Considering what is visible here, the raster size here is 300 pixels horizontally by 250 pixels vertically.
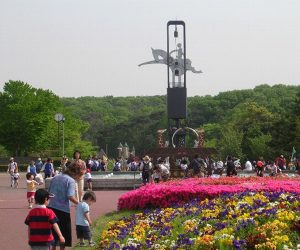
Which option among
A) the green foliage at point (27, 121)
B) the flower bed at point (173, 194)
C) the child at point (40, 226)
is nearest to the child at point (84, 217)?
the child at point (40, 226)

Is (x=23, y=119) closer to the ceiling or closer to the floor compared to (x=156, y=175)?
closer to the ceiling

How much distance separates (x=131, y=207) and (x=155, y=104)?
11722 centimetres

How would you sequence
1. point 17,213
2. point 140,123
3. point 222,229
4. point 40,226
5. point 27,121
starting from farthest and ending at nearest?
1. point 140,123
2. point 27,121
3. point 17,213
4. point 222,229
5. point 40,226

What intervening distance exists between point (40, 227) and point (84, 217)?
2.87 metres

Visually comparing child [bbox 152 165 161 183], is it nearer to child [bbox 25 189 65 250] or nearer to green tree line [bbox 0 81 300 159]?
green tree line [bbox 0 81 300 159]

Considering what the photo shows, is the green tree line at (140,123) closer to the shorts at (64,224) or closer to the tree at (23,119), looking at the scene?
the tree at (23,119)

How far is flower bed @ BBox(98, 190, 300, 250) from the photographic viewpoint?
25.5ft

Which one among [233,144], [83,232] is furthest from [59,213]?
[233,144]

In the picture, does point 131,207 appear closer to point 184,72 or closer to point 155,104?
point 184,72

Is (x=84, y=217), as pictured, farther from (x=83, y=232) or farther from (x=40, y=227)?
(x=40, y=227)

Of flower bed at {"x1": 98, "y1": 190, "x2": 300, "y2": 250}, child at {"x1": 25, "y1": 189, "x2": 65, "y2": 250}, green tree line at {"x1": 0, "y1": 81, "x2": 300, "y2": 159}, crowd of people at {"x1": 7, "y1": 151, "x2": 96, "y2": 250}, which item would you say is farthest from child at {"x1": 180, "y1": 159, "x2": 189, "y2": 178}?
child at {"x1": 25, "y1": 189, "x2": 65, "y2": 250}

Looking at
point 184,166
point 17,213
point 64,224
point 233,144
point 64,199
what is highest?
point 233,144

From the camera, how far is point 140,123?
99562mm

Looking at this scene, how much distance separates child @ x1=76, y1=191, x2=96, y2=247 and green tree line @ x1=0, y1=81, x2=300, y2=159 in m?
19.5
